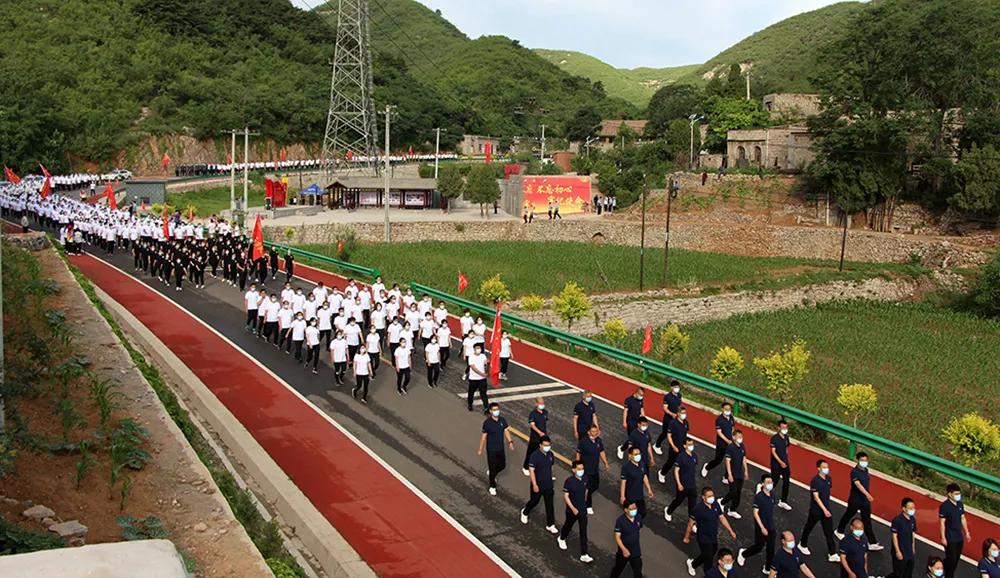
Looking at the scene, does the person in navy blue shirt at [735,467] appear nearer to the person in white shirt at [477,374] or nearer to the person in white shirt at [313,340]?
the person in white shirt at [477,374]

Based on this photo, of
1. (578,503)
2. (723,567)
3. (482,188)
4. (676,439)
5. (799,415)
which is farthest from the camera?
(482,188)

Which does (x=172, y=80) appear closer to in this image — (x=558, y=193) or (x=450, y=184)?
(x=450, y=184)

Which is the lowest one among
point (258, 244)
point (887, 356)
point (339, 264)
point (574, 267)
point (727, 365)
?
point (887, 356)

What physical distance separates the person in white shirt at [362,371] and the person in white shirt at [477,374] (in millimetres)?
2042

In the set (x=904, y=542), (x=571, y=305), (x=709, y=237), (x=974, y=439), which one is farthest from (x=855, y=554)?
(x=709, y=237)

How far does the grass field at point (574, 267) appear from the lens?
3469 centimetres

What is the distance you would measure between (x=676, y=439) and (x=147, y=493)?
24.1 ft

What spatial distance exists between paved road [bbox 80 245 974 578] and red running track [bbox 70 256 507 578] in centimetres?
35

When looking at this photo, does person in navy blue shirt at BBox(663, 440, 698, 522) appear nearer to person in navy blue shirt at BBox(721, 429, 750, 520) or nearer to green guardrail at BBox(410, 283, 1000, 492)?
person in navy blue shirt at BBox(721, 429, 750, 520)

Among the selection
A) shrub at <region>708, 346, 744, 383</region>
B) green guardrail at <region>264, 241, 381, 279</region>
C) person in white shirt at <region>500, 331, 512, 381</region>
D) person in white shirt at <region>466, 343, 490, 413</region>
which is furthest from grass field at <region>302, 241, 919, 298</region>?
person in white shirt at <region>466, 343, 490, 413</region>

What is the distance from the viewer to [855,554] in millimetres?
9750

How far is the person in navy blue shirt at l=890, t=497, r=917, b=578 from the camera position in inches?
399

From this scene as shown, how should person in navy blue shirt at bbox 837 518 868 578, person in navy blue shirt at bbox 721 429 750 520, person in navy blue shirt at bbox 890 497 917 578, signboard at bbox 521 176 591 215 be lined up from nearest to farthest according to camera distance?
person in navy blue shirt at bbox 837 518 868 578
person in navy blue shirt at bbox 890 497 917 578
person in navy blue shirt at bbox 721 429 750 520
signboard at bbox 521 176 591 215

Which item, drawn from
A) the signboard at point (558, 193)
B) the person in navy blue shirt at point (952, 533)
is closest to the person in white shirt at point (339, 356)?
the person in navy blue shirt at point (952, 533)
